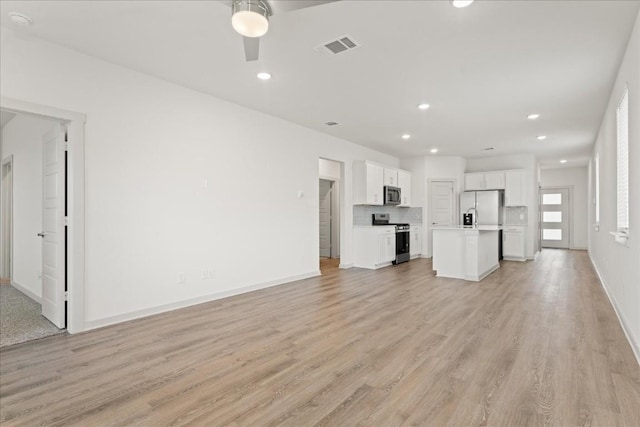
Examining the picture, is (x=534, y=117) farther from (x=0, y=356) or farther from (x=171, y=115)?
(x=0, y=356)

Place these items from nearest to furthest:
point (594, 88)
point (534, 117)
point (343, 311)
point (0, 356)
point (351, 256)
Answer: point (0, 356)
point (343, 311)
point (594, 88)
point (534, 117)
point (351, 256)

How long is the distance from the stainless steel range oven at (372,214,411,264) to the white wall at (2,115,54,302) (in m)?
6.18

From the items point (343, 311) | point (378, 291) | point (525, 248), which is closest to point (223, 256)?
point (343, 311)

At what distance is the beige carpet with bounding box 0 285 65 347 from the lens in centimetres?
324

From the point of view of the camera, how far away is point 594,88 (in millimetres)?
4336

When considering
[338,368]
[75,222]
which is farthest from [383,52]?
[75,222]

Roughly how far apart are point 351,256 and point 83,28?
19.1 ft

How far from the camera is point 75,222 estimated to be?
3367 millimetres

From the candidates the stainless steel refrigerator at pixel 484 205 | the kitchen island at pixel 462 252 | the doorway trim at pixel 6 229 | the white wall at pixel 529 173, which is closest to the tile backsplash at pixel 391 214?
the stainless steel refrigerator at pixel 484 205

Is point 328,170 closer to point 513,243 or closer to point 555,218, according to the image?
point 513,243

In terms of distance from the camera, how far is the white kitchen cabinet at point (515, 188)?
865cm

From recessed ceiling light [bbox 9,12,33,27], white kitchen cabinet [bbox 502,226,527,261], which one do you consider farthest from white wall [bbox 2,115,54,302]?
white kitchen cabinet [bbox 502,226,527,261]

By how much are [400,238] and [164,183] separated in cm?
556

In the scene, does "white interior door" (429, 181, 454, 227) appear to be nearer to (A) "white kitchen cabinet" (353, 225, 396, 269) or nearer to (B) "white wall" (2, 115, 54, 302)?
(A) "white kitchen cabinet" (353, 225, 396, 269)
